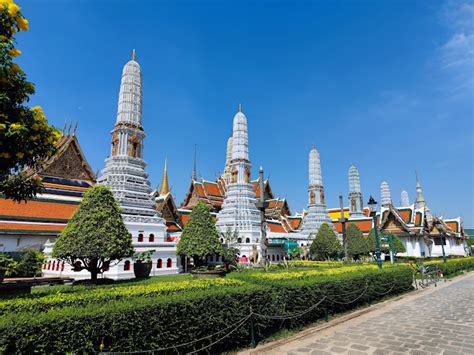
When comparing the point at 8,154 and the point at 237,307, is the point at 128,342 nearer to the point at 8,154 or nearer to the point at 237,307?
the point at 237,307

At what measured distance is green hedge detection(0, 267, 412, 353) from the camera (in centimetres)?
491

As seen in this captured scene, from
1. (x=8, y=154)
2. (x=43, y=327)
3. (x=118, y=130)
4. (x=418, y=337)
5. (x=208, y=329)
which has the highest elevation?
(x=118, y=130)

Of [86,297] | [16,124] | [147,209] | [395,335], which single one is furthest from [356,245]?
[16,124]

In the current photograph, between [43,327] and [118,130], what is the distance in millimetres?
26936

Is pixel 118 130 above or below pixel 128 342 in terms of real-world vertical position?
above

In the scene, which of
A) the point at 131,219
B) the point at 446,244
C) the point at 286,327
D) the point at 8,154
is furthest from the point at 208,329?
the point at 446,244

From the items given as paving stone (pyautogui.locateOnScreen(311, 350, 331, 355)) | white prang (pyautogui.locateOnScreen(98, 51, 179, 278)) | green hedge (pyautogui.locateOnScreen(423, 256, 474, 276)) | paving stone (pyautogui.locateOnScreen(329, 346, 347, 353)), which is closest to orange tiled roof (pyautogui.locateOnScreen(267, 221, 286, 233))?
white prang (pyautogui.locateOnScreen(98, 51, 179, 278))

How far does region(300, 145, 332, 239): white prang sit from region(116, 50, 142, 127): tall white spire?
90.2 feet

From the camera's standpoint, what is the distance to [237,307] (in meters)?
7.60

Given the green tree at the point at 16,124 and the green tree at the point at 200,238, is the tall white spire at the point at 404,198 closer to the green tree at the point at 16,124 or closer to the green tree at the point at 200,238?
the green tree at the point at 200,238

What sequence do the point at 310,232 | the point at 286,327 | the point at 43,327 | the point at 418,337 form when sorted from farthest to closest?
the point at 310,232 < the point at 286,327 < the point at 418,337 < the point at 43,327

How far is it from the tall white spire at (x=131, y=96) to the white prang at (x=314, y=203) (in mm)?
27490

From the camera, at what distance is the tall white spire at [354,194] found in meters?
59.8

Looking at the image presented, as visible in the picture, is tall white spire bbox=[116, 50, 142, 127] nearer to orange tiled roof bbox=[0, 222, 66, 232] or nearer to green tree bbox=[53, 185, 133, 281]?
orange tiled roof bbox=[0, 222, 66, 232]
